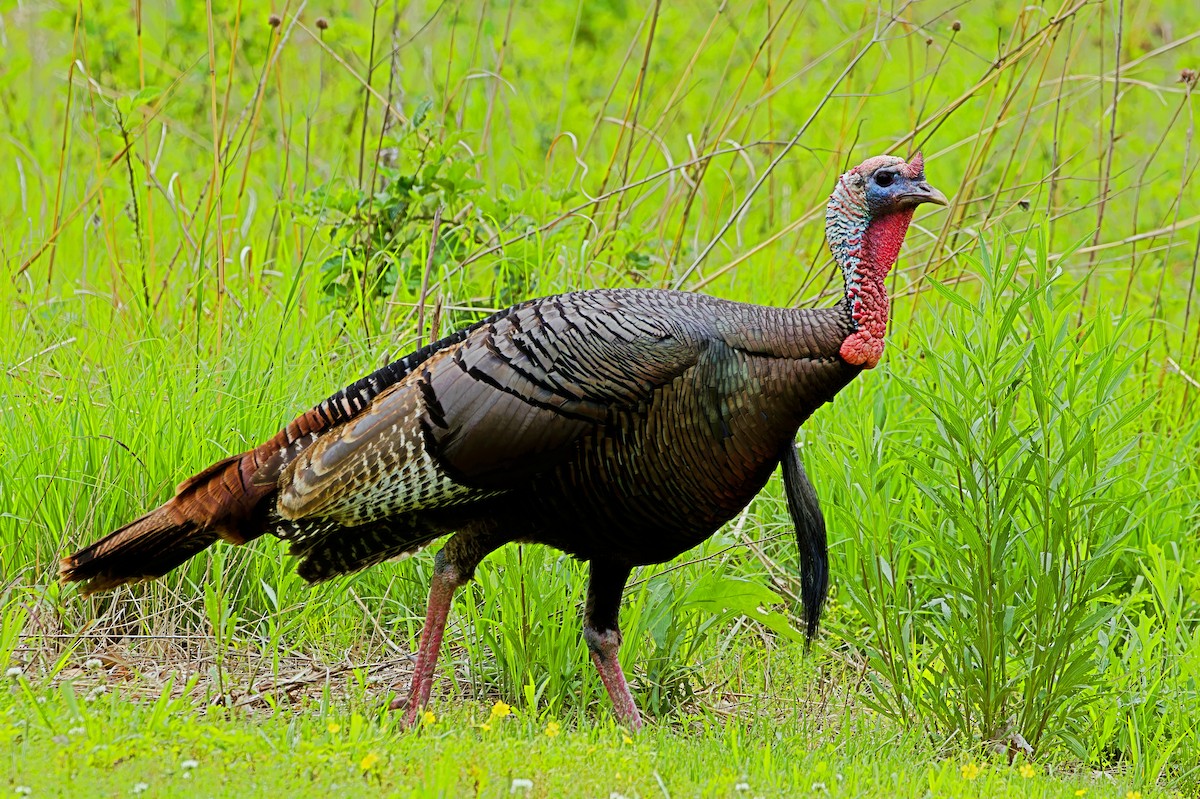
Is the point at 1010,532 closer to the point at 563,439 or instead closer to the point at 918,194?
the point at 918,194

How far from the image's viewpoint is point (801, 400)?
13.4 feet

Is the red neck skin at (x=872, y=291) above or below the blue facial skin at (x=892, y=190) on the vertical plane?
below

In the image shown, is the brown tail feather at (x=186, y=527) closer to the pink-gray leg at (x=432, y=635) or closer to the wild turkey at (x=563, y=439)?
the wild turkey at (x=563, y=439)

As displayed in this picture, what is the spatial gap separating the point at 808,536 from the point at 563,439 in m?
0.90

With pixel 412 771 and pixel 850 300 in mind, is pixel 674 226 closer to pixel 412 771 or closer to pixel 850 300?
pixel 850 300

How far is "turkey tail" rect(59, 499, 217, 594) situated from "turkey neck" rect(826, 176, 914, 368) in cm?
202

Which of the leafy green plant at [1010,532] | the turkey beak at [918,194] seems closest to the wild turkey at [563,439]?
the turkey beak at [918,194]

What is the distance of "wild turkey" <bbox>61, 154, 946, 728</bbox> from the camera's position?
4070 millimetres

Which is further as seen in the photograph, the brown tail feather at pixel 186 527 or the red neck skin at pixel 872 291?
the brown tail feather at pixel 186 527

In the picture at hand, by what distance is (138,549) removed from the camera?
4344 mm

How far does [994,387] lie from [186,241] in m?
3.50

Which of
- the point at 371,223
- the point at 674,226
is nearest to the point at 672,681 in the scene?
the point at 371,223

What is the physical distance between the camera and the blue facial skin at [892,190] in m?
4.24

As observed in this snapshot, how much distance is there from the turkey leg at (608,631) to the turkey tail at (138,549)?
1.19m
